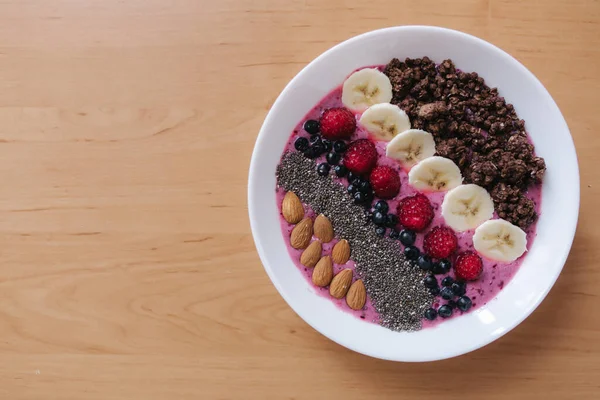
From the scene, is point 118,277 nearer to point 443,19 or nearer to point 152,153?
point 152,153

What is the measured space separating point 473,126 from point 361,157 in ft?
0.71

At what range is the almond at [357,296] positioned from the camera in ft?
3.51

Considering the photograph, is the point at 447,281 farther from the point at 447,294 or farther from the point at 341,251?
the point at 341,251

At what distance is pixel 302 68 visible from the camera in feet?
3.64

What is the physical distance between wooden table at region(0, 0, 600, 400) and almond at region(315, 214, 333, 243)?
0.15 metres

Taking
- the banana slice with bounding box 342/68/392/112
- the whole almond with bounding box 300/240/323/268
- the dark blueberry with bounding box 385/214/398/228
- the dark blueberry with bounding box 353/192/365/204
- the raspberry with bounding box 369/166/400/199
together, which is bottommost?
the whole almond with bounding box 300/240/323/268

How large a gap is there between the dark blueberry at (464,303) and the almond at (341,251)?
0.23m

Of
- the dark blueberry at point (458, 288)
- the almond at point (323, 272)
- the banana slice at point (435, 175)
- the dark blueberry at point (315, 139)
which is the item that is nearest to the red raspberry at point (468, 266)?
the dark blueberry at point (458, 288)

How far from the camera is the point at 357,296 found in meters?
1.07

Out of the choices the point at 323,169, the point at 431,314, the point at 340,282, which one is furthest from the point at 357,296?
the point at 323,169

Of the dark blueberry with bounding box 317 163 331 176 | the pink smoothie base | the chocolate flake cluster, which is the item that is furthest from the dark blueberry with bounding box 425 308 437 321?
the dark blueberry with bounding box 317 163 331 176

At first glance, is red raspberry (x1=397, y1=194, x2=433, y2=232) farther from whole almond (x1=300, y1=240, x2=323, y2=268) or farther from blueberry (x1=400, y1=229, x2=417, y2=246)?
whole almond (x1=300, y1=240, x2=323, y2=268)

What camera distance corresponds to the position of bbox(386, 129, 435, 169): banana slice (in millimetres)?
1035

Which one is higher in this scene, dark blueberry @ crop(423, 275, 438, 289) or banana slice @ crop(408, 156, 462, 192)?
banana slice @ crop(408, 156, 462, 192)
